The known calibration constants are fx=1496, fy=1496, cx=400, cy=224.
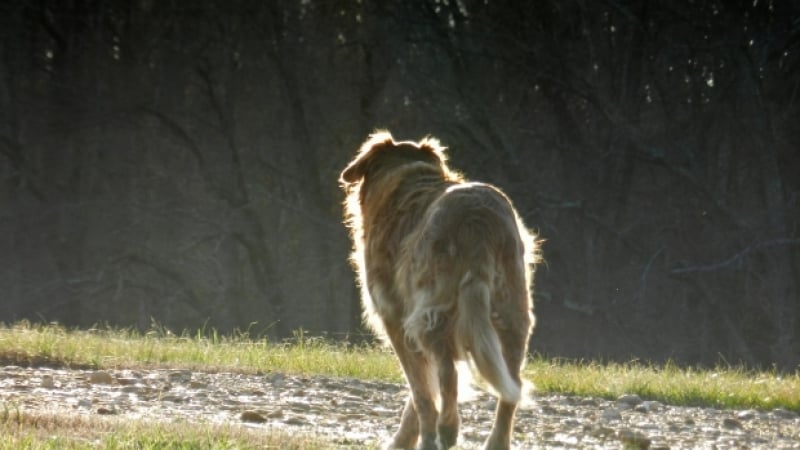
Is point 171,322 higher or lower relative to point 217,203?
lower

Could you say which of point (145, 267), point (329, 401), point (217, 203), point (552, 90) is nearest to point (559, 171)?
point (552, 90)

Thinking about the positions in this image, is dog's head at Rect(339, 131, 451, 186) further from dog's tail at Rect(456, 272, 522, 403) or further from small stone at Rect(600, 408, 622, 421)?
small stone at Rect(600, 408, 622, 421)

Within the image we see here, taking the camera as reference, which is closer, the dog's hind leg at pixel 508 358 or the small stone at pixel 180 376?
the dog's hind leg at pixel 508 358

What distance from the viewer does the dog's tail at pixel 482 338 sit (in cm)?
677

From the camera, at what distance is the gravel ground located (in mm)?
8469

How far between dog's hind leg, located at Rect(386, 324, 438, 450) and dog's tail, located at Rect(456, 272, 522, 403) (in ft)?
1.40

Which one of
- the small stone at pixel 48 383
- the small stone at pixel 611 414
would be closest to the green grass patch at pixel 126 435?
the small stone at pixel 48 383

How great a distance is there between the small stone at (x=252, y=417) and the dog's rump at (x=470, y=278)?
177 centimetres

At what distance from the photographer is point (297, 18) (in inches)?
1168

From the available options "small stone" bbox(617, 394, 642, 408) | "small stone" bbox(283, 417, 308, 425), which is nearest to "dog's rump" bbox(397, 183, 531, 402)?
"small stone" bbox(283, 417, 308, 425)

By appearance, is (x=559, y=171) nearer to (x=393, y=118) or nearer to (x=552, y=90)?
(x=552, y=90)

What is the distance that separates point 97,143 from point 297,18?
5.20m

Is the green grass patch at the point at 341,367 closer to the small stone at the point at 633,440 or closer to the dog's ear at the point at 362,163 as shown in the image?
the small stone at the point at 633,440

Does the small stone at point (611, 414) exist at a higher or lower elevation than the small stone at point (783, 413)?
lower
